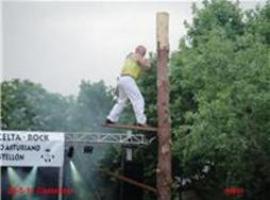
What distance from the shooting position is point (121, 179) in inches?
376

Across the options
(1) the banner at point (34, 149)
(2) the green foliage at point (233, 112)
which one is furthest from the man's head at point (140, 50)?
(2) the green foliage at point (233, 112)

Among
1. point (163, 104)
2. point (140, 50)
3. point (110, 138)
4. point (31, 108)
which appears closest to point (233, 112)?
point (110, 138)

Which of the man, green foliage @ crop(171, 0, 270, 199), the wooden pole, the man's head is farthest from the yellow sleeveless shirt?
green foliage @ crop(171, 0, 270, 199)

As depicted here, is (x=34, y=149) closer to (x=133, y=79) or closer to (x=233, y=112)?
(x=133, y=79)

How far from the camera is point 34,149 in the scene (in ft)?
36.0

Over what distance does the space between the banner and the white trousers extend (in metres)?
1.62

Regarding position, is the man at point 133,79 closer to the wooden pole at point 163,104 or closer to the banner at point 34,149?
the wooden pole at point 163,104

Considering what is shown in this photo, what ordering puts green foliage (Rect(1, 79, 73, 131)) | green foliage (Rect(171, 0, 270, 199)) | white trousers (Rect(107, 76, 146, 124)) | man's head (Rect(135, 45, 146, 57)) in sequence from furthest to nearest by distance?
green foliage (Rect(1, 79, 73, 131)) → green foliage (Rect(171, 0, 270, 199)) → white trousers (Rect(107, 76, 146, 124)) → man's head (Rect(135, 45, 146, 57))

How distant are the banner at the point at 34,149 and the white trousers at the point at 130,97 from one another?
1.62 m

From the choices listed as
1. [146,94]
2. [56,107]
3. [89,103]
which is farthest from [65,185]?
[56,107]

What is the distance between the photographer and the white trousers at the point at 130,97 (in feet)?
30.9

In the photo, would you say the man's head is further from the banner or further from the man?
the banner

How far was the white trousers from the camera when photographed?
9414 mm

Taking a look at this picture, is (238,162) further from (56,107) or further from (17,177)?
(56,107)
